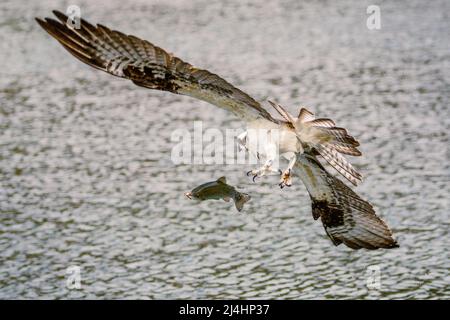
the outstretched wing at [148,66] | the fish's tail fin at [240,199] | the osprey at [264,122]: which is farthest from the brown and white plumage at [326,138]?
the fish's tail fin at [240,199]

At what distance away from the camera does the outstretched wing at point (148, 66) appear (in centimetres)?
679

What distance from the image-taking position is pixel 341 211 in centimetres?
746

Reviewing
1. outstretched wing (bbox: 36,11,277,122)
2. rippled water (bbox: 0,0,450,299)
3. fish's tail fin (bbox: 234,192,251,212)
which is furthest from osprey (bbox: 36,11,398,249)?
rippled water (bbox: 0,0,450,299)

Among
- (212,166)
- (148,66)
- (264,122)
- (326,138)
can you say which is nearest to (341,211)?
(326,138)

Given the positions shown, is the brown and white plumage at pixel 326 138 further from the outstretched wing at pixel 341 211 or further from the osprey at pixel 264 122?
the outstretched wing at pixel 341 211

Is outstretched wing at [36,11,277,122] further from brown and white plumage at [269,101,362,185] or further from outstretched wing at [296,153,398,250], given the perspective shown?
outstretched wing at [296,153,398,250]

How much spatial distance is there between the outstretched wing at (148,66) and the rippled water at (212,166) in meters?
4.42

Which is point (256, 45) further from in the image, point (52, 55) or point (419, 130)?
point (419, 130)

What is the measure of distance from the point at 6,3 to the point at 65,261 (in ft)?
41.1

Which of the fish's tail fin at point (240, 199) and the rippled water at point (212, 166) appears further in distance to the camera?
the rippled water at point (212, 166)

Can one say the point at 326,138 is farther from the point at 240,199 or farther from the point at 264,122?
the point at 240,199

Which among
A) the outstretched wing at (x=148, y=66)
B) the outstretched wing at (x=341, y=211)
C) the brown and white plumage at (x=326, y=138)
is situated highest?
the outstretched wing at (x=148, y=66)

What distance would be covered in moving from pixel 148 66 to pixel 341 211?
1.81m
